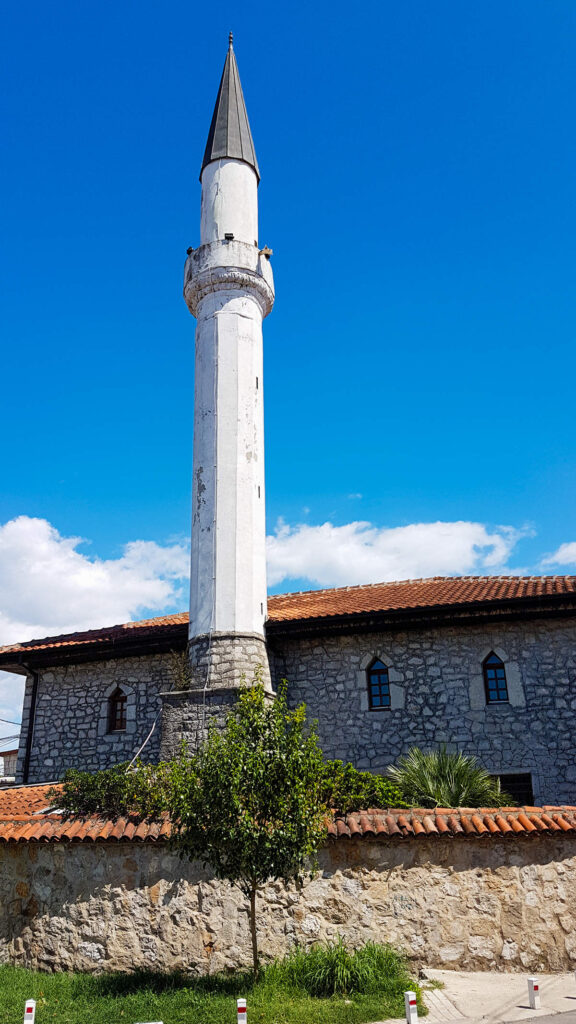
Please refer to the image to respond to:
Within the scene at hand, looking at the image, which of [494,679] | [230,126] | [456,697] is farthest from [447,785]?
[230,126]

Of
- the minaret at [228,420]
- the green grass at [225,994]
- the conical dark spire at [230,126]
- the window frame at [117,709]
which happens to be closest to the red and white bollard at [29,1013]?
the green grass at [225,994]

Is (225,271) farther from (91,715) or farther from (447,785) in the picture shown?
(447,785)

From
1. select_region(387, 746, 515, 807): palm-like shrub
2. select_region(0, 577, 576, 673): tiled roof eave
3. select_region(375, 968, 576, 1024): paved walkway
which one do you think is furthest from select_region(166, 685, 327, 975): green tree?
select_region(0, 577, 576, 673): tiled roof eave

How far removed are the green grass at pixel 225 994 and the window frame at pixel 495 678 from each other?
619 centimetres

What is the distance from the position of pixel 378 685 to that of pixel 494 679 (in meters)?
Answer: 2.34

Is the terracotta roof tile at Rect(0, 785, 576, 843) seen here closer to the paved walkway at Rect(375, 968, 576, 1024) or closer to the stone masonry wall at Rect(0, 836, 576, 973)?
the stone masonry wall at Rect(0, 836, 576, 973)

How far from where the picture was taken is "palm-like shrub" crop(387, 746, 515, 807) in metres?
11.9

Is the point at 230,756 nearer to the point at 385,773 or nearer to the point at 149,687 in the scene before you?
the point at 385,773

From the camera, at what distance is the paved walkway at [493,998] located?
811 centimetres

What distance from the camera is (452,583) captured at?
18.8 meters

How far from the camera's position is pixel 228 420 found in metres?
17.3

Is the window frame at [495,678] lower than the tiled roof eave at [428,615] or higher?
lower

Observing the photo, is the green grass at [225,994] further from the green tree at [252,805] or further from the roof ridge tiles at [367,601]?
the roof ridge tiles at [367,601]

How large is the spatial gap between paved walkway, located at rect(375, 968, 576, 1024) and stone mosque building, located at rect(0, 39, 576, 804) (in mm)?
5099
